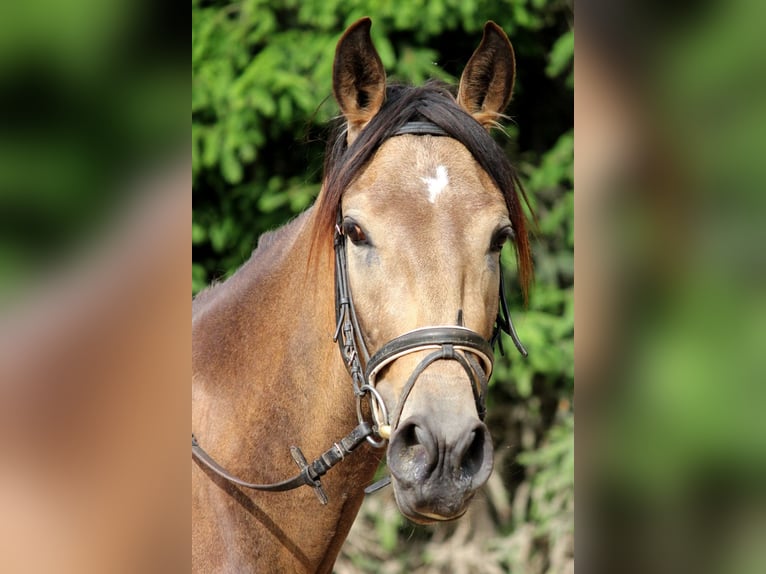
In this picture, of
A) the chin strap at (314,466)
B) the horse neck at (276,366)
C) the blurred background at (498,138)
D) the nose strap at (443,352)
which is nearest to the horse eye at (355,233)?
the horse neck at (276,366)

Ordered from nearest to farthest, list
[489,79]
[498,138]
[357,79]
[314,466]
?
1. [314,466]
2. [357,79]
3. [489,79]
4. [498,138]

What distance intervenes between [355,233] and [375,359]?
0.33 meters

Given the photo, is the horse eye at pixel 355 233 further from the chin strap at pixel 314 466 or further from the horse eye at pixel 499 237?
the chin strap at pixel 314 466

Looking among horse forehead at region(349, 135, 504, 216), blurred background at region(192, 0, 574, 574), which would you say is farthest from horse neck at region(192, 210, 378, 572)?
blurred background at region(192, 0, 574, 574)

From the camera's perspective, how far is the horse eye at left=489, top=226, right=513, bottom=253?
6.60ft

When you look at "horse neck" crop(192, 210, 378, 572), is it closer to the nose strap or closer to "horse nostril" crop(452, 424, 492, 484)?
the nose strap

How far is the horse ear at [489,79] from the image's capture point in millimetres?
2275

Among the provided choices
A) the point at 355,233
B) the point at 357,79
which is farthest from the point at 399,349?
the point at 357,79

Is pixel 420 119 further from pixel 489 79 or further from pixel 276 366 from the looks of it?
pixel 276 366

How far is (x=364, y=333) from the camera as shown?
2.02m

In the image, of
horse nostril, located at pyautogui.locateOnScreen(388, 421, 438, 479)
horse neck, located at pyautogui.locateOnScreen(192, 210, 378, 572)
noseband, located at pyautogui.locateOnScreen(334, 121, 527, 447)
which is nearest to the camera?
horse nostril, located at pyautogui.locateOnScreen(388, 421, 438, 479)

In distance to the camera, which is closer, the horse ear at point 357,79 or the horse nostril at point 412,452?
the horse nostril at point 412,452
